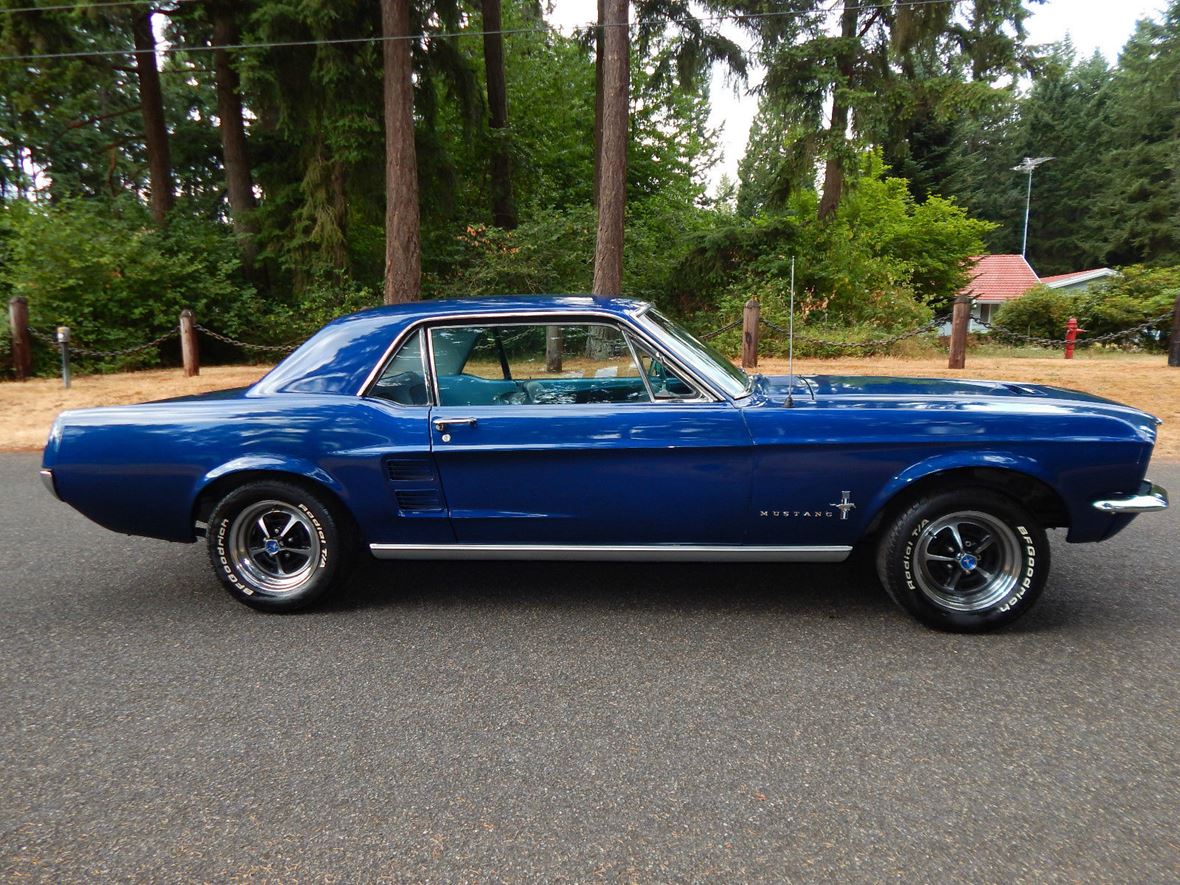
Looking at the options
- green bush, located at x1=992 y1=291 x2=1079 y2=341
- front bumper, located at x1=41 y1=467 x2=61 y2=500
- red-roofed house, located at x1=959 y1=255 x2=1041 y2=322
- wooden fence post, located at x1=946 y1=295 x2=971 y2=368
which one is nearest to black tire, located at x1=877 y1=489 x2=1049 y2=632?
front bumper, located at x1=41 y1=467 x2=61 y2=500

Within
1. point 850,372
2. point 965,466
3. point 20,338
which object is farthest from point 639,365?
point 20,338

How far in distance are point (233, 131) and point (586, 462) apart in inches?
746

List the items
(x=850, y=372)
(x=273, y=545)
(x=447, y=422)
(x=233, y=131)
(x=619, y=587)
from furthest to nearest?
(x=233, y=131)
(x=850, y=372)
(x=619, y=587)
(x=273, y=545)
(x=447, y=422)

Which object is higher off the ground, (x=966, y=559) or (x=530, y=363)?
(x=530, y=363)

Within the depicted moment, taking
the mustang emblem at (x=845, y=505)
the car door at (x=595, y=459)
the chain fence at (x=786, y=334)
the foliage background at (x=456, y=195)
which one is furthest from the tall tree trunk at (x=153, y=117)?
the mustang emblem at (x=845, y=505)

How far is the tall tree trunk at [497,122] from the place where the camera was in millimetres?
22172

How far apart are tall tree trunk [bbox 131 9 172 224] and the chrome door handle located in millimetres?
18423

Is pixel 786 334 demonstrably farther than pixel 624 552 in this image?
Yes

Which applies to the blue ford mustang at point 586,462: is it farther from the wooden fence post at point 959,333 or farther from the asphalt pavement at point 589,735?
the wooden fence post at point 959,333

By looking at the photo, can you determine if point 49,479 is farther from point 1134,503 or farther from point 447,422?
point 1134,503

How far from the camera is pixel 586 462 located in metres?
3.47

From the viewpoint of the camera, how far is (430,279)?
19547 millimetres

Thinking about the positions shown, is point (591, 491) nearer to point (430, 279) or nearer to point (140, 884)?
point (140, 884)

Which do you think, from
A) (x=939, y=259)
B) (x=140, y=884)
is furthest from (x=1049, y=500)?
(x=939, y=259)
